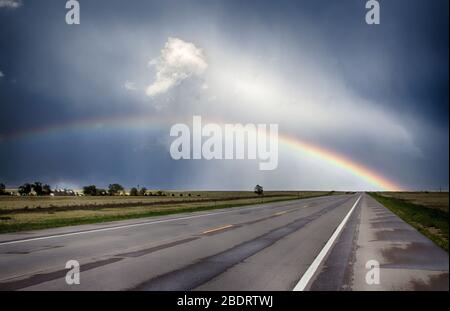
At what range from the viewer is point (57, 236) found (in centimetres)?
1566

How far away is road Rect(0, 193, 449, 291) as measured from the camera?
24.8 feet

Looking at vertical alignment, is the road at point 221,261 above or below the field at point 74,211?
above

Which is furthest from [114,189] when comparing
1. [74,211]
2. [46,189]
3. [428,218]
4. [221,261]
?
[221,261]

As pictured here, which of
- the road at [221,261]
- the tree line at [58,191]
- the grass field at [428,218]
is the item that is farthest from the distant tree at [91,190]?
the road at [221,261]

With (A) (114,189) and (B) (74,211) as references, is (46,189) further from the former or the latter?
(B) (74,211)

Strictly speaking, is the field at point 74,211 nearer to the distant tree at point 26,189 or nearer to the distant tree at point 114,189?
the distant tree at point 26,189

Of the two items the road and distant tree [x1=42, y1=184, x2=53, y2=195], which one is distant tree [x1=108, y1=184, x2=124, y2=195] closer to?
distant tree [x1=42, y1=184, x2=53, y2=195]

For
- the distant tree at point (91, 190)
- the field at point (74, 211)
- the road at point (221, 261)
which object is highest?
the road at point (221, 261)

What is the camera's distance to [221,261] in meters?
10.0

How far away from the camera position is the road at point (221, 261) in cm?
757
